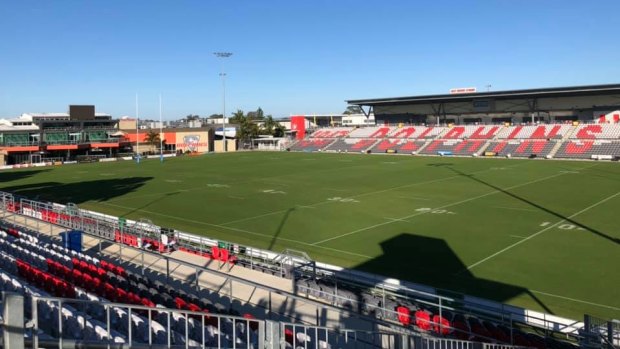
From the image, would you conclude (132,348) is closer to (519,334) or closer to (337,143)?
(519,334)

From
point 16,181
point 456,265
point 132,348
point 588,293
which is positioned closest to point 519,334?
point 588,293

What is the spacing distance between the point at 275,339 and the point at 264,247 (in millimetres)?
19431

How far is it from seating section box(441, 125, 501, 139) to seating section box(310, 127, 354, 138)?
22.5 metres

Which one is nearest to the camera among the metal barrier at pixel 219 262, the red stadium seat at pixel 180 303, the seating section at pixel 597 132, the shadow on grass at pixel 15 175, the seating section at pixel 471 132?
the red stadium seat at pixel 180 303

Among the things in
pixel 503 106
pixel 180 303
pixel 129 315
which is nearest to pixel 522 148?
pixel 503 106

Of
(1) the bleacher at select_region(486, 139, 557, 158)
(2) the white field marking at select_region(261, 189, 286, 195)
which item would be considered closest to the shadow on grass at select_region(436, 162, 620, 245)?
(2) the white field marking at select_region(261, 189, 286, 195)

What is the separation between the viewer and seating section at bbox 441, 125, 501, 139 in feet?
288

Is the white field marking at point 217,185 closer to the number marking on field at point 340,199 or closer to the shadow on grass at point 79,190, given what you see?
the shadow on grass at point 79,190

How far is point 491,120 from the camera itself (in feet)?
324

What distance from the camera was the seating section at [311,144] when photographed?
10181 cm

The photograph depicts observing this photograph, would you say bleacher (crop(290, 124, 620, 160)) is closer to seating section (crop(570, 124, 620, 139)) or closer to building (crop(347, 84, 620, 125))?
seating section (crop(570, 124, 620, 139))

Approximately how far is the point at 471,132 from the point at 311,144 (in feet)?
102

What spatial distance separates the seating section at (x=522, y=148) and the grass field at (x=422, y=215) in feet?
42.3

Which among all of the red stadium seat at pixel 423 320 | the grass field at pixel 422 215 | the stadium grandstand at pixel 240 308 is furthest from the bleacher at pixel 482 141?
the red stadium seat at pixel 423 320
